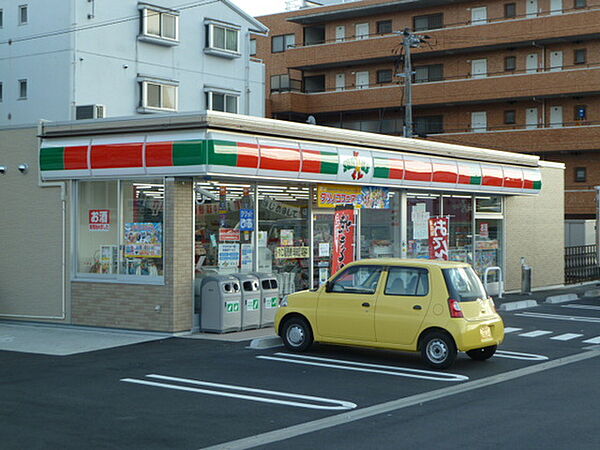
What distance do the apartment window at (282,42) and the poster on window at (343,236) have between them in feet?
122

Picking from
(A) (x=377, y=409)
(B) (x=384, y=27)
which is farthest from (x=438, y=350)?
(B) (x=384, y=27)

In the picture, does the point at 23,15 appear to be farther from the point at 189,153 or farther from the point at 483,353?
the point at 483,353

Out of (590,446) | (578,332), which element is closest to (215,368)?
(590,446)

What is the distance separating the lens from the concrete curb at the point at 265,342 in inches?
597

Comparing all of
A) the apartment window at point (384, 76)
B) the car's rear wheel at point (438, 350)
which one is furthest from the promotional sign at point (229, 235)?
the apartment window at point (384, 76)

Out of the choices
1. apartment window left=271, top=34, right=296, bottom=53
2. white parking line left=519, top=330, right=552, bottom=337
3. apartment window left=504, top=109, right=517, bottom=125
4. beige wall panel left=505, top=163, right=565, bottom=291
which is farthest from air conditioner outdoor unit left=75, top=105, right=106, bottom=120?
apartment window left=271, top=34, right=296, bottom=53

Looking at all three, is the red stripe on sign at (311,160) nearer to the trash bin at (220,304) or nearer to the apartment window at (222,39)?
the trash bin at (220,304)

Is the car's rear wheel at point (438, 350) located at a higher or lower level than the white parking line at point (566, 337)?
higher

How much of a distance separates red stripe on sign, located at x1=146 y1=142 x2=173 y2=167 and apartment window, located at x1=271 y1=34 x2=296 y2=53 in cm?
4064

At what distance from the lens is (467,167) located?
23.6 m

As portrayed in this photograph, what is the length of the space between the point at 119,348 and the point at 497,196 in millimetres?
14780

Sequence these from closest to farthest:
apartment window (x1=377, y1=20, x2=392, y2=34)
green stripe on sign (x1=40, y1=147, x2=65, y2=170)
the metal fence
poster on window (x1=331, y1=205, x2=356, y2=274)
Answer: green stripe on sign (x1=40, y1=147, x2=65, y2=170) < poster on window (x1=331, y1=205, x2=356, y2=274) < the metal fence < apartment window (x1=377, y1=20, x2=392, y2=34)

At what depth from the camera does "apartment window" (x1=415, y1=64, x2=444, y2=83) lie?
50.8 metres

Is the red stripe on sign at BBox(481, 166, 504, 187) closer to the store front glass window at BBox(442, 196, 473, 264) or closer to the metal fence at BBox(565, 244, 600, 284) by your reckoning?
the store front glass window at BBox(442, 196, 473, 264)
